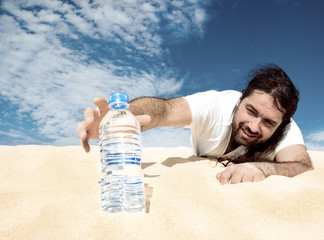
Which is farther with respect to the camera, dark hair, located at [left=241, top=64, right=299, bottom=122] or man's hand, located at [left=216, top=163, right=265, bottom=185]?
dark hair, located at [left=241, top=64, right=299, bottom=122]

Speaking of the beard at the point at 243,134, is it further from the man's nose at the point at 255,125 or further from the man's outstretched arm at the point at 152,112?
the man's outstretched arm at the point at 152,112

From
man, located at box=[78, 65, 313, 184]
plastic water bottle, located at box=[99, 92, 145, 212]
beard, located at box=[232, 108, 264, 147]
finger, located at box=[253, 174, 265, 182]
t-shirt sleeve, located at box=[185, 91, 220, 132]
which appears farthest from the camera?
beard, located at box=[232, 108, 264, 147]

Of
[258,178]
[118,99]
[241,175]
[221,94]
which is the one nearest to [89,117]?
[118,99]

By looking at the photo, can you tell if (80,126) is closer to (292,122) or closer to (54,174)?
(54,174)

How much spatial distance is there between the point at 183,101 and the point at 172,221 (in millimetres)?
1945

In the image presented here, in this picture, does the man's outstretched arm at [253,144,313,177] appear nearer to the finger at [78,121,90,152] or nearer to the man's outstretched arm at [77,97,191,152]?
the man's outstretched arm at [77,97,191,152]

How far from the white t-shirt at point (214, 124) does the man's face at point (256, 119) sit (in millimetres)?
153

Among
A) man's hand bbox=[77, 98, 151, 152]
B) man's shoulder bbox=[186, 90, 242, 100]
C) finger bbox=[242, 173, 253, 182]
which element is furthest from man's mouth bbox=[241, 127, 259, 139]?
man's hand bbox=[77, 98, 151, 152]

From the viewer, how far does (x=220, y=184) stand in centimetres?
164

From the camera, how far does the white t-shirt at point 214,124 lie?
2869mm

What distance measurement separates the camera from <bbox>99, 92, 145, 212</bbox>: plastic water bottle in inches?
48.3

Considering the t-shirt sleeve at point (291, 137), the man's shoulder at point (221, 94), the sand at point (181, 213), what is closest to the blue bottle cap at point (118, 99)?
the sand at point (181, 213)

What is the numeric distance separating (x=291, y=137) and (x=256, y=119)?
0.59 m

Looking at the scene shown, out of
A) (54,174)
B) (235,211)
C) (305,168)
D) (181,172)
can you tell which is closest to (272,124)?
(305,168)
